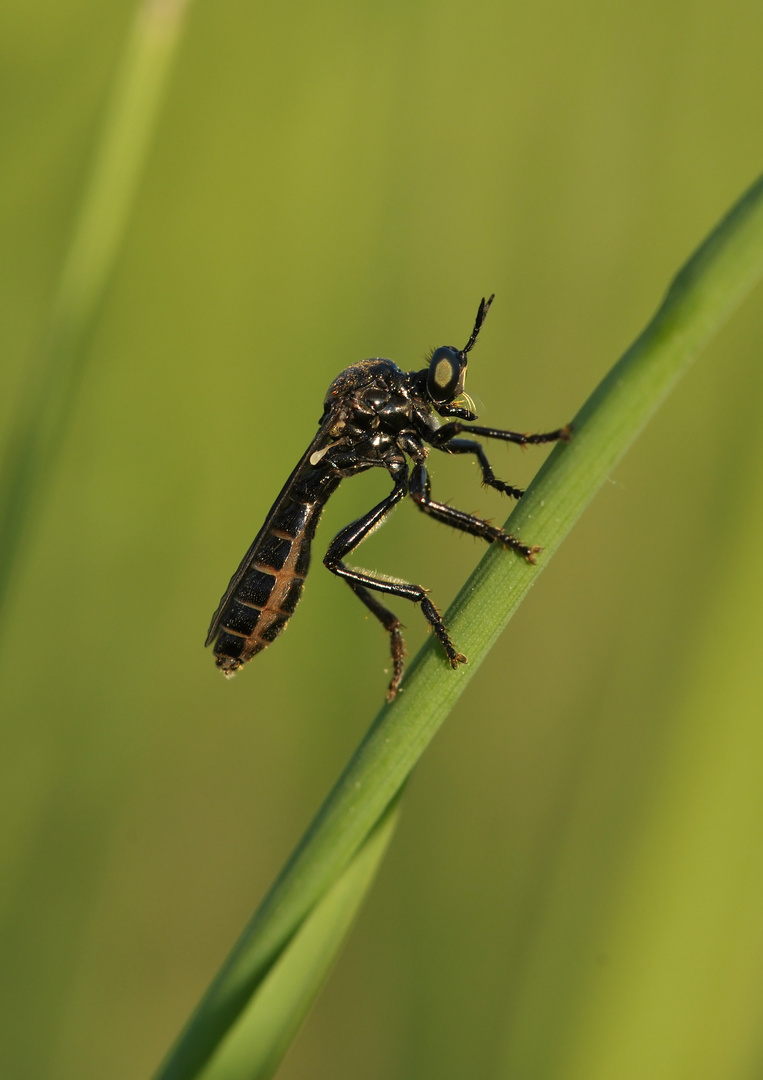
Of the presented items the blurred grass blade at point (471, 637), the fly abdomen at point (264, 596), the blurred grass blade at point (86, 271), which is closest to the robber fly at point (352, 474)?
the fly abdomen at point (264, 596)

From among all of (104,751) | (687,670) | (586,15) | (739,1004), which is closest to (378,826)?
(739,1004)

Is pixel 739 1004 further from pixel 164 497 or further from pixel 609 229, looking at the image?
pixel 609 229

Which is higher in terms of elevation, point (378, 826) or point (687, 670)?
point (687, 670)

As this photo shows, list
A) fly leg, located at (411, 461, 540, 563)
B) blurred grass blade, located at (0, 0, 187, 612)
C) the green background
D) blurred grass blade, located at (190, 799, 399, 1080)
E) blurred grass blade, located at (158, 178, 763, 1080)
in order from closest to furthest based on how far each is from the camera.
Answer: blurred grass blade, located at (158, 178, 763, 1080), blurred grass blade, located at (190, 799, 399, 1080), fly leg, located at (411, 461, 540, 563), blurred grass blade, located at (0, 0, 187, 612), the green background

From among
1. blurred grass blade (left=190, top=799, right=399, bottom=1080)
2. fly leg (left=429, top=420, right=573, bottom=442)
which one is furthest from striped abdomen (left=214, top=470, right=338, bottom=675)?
blurred grass blade (left=190, top=799, right=399, bottom=1080)

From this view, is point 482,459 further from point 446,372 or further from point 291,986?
point 291,986

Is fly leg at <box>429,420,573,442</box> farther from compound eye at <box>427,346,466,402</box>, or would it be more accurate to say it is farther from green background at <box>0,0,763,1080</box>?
green background at <box>0,0,763,1080</box>
